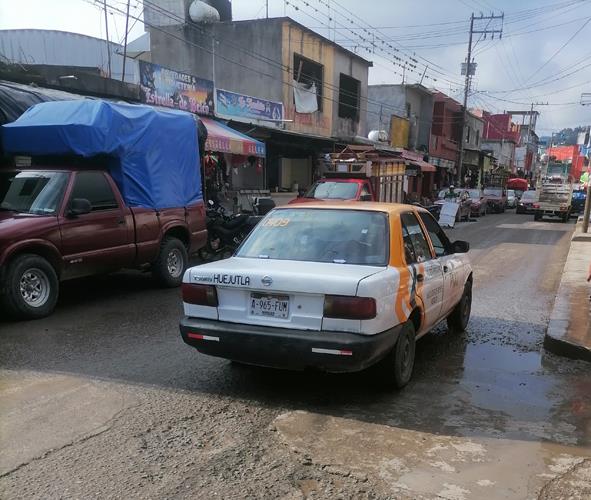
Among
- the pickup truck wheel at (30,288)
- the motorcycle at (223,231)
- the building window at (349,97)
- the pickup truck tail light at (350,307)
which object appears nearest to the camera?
the pickup truck tail light at (350,307)

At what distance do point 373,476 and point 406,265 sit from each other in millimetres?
1855

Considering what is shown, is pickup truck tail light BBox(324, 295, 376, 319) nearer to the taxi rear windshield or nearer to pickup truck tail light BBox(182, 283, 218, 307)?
the taxi rear windshield

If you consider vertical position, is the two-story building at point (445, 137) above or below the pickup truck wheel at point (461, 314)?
above

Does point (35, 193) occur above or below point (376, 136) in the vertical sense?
below

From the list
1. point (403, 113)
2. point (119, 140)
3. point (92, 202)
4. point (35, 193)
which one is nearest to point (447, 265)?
point (92, 202)

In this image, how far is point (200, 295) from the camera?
4457mm

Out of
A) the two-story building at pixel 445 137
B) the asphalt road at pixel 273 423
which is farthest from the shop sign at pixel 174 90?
the two-story building at pixel 445 137

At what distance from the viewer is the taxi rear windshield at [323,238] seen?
4582 millimetres

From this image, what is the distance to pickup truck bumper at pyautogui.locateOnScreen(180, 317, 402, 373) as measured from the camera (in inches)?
155

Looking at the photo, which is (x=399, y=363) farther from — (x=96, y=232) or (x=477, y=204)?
(x=477, y=204)

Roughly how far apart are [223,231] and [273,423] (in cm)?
827

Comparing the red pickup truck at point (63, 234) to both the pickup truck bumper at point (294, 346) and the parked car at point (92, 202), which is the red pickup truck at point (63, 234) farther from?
the pickup truck bumper at point (294, 346)

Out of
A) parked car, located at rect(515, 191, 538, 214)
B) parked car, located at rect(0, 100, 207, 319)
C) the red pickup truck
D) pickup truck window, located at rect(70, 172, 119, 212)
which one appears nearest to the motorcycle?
parked car, located at rect(0, 100, 207, 319)

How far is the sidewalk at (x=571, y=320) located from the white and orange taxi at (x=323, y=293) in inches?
62.0
